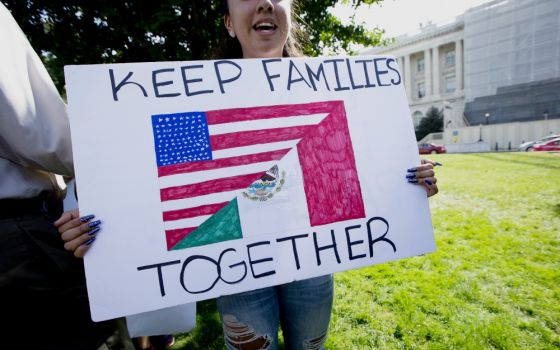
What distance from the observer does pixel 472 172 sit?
1030cm

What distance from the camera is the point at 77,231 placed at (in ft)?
3.11

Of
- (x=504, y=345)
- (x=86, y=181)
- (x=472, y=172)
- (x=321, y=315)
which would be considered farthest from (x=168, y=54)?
(x=472, y=172)

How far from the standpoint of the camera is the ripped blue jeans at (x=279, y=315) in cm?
114

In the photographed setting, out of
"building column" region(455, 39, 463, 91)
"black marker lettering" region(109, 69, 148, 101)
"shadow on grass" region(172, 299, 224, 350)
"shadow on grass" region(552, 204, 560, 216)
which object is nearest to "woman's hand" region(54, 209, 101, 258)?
"black marker lettering" region(109, 69, 148, 101)

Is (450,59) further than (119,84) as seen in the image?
Yes

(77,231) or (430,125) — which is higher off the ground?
(430,125)

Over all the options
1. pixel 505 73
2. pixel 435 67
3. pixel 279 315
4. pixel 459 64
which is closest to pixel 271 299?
pixel 279 315

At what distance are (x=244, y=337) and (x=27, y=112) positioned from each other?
1021 mm

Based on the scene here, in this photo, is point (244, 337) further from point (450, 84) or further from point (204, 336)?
point (450, 84)

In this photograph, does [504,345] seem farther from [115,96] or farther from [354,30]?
[354,30]

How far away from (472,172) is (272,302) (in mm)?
11211

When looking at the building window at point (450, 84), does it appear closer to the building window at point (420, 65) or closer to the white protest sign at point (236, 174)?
the building window at point (420, 65)

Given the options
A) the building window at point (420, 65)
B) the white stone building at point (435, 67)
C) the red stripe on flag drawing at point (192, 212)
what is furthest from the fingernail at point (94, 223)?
the building window at point (420, 65)

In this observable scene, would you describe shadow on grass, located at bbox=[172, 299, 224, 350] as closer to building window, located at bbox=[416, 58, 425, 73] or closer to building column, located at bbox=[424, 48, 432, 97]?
building column, located at bbox=[424, 48, 432, 97]
